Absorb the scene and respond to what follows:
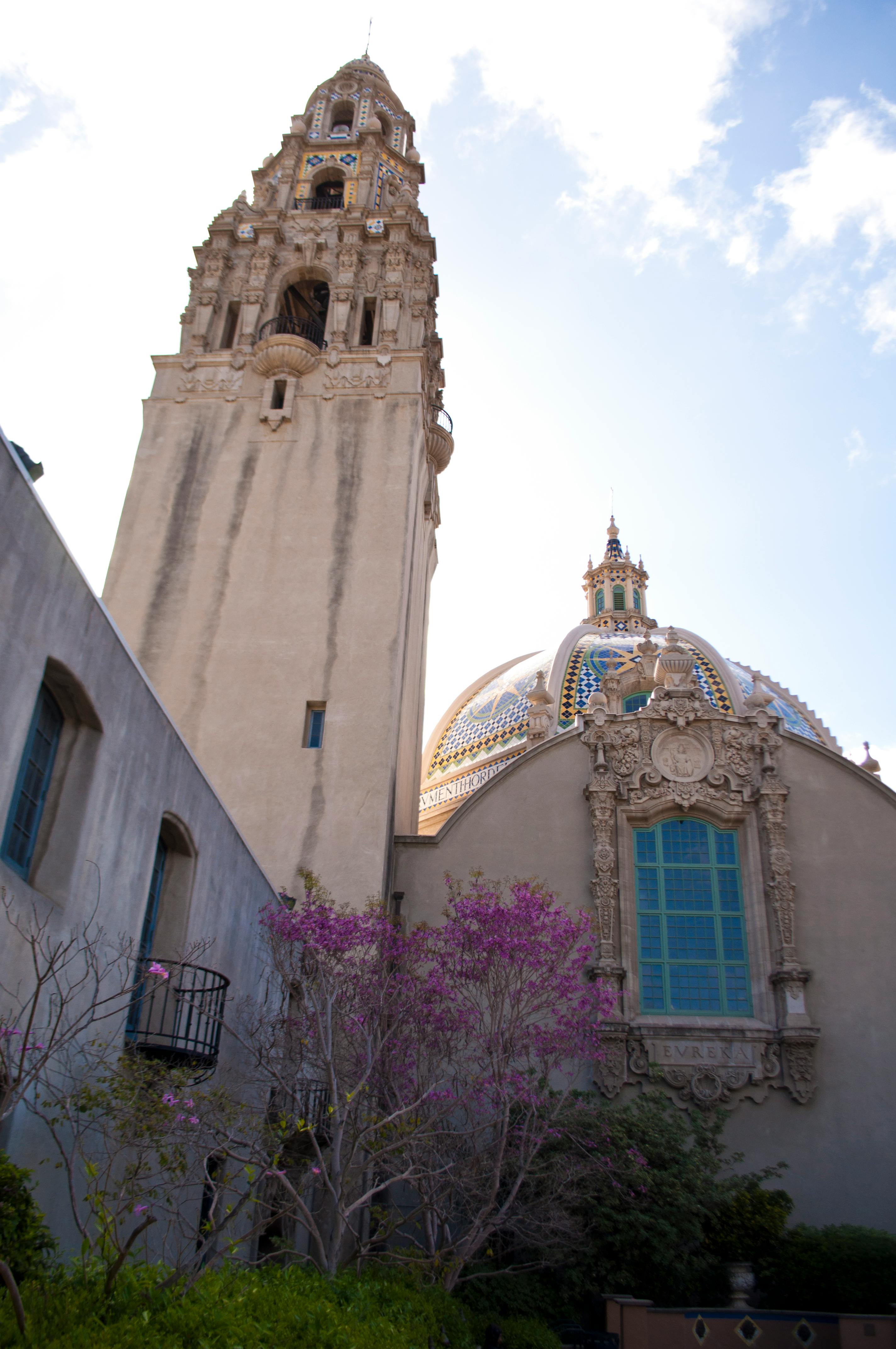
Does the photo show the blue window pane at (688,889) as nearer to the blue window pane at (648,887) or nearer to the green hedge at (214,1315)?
the blue window pane at (648,887)

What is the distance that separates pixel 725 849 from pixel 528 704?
11776 mm

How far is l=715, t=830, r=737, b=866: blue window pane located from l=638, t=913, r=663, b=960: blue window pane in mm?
1504

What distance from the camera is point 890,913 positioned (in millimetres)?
16969

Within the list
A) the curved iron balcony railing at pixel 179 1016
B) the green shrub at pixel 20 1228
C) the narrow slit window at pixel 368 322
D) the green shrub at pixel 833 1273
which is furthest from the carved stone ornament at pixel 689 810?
the green shrub at pixel 20 1228

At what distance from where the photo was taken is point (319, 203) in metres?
26.4

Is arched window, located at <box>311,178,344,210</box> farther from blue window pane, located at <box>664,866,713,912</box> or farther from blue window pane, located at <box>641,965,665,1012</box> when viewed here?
blue window pane, located at <box>641,965,665,1012</box>

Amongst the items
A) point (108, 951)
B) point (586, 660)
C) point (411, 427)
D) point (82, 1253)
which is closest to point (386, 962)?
point (108, 951)

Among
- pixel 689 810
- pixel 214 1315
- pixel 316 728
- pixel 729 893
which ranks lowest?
pixel 214 1315

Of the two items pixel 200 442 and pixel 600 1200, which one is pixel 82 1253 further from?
pixel 200 442

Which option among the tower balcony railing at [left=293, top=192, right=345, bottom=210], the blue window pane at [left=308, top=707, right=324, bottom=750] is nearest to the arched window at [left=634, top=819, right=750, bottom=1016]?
the blue window pane at [left=308, top=707, right=324, bottom=750]

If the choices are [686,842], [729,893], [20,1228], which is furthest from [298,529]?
[20,1228]

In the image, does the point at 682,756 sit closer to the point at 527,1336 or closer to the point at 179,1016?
the point at 527,1336

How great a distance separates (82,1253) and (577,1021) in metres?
9.36

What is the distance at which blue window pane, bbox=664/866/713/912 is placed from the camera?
696 inches
